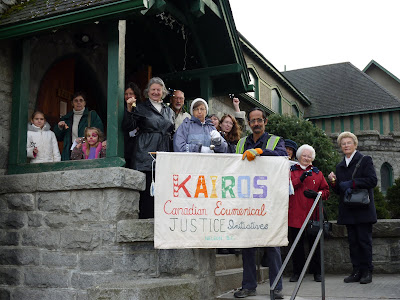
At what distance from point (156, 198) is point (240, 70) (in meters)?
3.38

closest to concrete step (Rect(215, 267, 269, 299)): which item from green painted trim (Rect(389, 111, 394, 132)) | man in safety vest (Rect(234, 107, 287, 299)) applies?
man in safety vest (Rect(234, 107, 287, 299))

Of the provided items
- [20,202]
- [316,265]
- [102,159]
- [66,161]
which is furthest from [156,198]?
[316,265]

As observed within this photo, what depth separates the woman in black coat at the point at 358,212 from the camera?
20.0ft

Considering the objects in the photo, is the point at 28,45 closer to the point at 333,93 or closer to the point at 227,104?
the point at 227,104

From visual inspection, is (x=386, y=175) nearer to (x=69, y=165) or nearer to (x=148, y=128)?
(x=148, y=128)

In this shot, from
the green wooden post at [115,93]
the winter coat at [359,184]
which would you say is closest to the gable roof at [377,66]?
the winter coat at [359,184]

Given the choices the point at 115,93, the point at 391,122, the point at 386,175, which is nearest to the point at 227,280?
the point at 115,93

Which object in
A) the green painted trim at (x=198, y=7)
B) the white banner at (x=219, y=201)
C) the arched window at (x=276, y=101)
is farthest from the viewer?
the arched window at (x=276, y=101)

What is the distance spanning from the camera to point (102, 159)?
226 inches

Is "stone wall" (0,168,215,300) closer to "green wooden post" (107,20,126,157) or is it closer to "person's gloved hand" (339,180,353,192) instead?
"green wooden post" (107,20,126,157)

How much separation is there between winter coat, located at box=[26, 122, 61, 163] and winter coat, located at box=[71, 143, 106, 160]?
31 cm

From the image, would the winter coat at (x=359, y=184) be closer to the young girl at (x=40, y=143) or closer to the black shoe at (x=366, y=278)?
the black shoe at (x=366, y=278)

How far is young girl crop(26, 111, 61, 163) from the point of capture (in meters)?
6.32

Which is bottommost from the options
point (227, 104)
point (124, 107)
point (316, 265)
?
point (316, 265)
